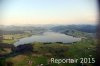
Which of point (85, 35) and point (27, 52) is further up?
point (85, 35)

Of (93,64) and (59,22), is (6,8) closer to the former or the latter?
(59,22)

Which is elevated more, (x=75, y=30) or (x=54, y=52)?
(x=75, y=30)

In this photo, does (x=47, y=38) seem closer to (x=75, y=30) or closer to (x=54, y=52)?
(x=54, y=52)

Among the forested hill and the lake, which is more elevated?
the forested hill

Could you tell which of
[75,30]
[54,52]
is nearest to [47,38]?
[54,52]

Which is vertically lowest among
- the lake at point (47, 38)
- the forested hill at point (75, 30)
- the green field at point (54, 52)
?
the green field at point (54, 52)

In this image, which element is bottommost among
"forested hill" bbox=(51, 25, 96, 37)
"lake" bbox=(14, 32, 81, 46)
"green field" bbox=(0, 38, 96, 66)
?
"green field" bbox=(0, 38, 96, 66)

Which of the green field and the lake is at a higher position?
the lake

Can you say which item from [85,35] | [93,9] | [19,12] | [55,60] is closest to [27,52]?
[55,60]

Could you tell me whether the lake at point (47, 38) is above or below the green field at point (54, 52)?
above

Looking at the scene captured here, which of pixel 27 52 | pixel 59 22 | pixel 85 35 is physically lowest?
pixel 27 52

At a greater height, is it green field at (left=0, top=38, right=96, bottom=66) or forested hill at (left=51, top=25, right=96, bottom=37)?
forested hill at (left=51, top=25, right=96, bottom=37)
